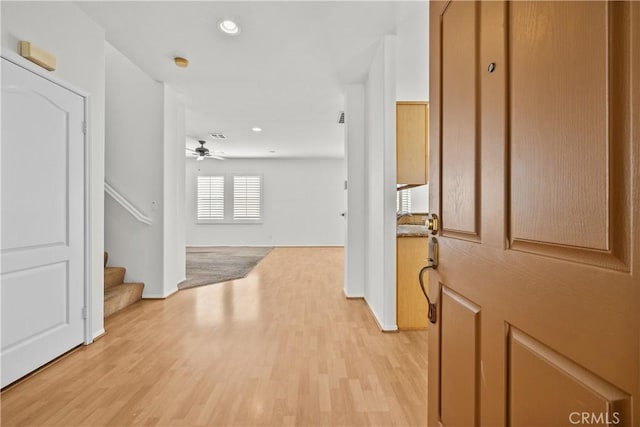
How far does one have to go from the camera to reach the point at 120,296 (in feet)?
10.8

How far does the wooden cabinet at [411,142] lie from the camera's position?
298cm

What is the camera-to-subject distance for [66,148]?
226cm

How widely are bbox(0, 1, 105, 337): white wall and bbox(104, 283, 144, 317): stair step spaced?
1.82 feet

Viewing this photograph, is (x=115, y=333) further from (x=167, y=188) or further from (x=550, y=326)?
(x=550, y=326)

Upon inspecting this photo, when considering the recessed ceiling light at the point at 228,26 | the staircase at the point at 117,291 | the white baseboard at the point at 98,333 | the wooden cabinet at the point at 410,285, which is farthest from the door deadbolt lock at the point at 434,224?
the staircase at the point at 117,291

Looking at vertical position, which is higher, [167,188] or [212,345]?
[167,188]

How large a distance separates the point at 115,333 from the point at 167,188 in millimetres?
1802

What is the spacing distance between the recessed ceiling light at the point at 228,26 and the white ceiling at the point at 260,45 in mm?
48

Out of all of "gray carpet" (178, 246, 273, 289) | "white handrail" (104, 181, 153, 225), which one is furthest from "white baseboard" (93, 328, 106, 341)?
"gray carpet" (178, 246, 273, 289)

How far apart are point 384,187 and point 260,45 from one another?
69.7 inches

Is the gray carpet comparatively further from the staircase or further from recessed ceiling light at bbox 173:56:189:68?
recessed ceiling light at bbox 173:56:189:68

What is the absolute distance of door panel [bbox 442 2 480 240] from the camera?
0.91 m

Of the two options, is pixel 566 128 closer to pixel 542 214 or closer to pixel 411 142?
pixel 542 214

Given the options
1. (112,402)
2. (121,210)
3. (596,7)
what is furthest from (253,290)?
(596,7)
